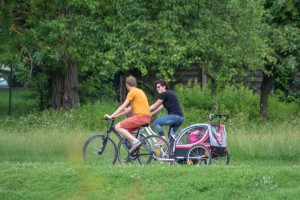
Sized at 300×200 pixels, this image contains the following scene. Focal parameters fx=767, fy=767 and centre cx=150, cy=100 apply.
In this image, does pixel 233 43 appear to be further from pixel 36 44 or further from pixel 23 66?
pixel 23 66

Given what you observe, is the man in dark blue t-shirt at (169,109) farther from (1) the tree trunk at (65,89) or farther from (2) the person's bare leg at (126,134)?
(1) the tree trunk at (65,89)

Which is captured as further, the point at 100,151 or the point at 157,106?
the point at 157,106

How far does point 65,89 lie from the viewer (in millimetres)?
25328

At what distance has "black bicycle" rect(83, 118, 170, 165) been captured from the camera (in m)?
14.3

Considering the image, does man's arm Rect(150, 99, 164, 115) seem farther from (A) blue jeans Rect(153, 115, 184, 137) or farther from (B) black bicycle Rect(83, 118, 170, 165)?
(B) black bicycle Rect(83, 118, 170, 165)

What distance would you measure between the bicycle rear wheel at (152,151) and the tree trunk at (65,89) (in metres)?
11.1

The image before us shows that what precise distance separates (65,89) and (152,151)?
11.5m

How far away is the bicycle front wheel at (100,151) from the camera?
47.4ft

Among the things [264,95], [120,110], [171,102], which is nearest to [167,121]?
[171,102]

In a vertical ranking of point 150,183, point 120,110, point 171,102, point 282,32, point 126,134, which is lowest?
point 150,183

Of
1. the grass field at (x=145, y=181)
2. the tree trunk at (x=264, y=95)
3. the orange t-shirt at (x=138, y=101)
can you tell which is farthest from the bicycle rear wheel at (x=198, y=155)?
the tree trunk at (x=264, y=95)

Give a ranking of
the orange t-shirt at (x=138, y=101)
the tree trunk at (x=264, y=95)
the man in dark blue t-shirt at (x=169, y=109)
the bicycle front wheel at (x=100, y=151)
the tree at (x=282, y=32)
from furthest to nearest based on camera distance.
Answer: the tree trunk at (x=264, y=95), the tree at (x=282, y=32), the man in dark blue t-shirt at (x=169, y=109), the bicycle front wheel at (x=100, y=151), the orange t-shirt at (x=138, y=101)

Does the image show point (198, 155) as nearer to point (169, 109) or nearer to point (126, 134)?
point (169, 109)

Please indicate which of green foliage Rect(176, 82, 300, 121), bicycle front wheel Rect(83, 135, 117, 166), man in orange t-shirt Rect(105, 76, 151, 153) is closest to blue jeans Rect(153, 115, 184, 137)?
man in orange t-shirt Rect(105, 76, 151, 153)
